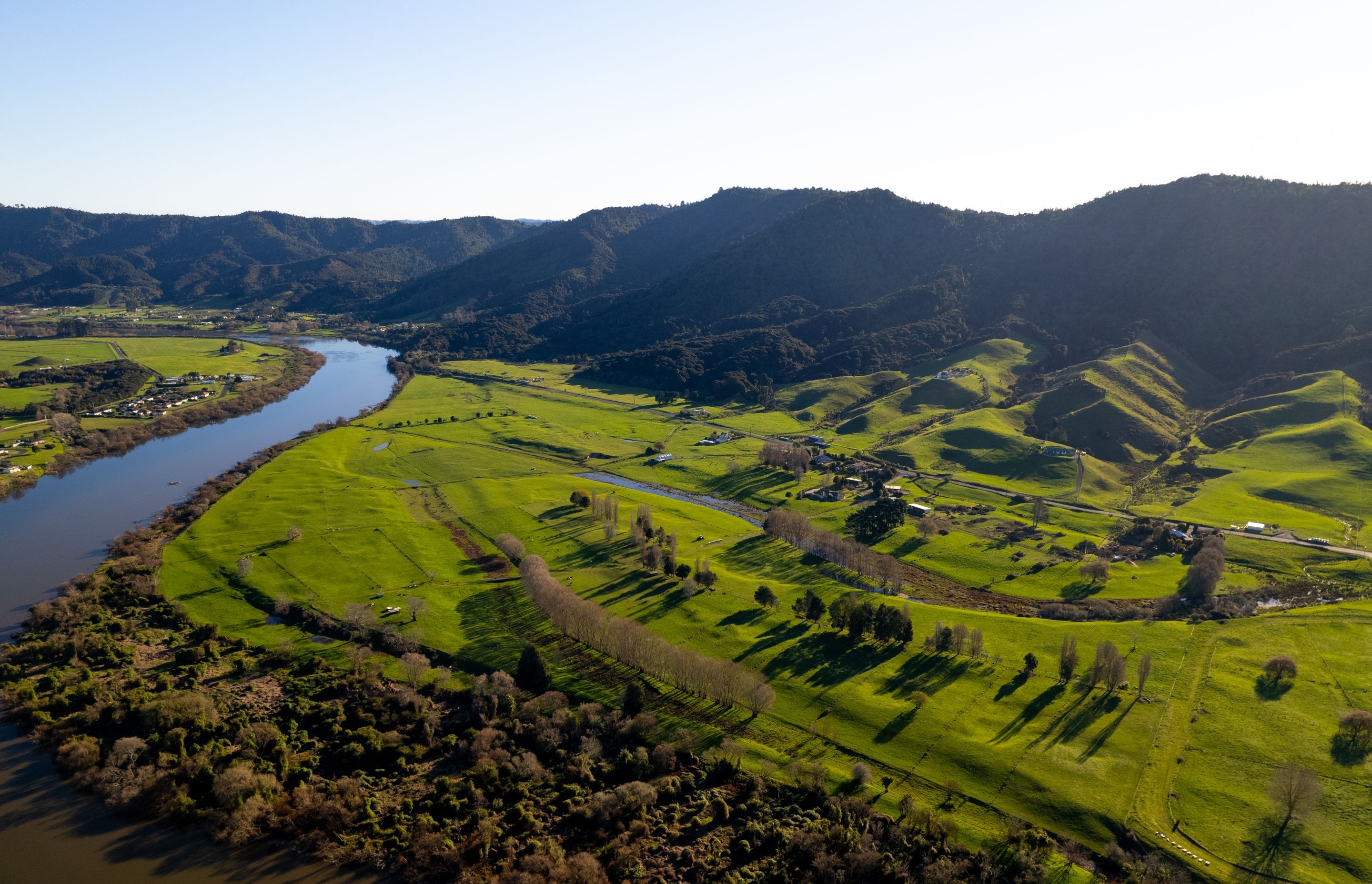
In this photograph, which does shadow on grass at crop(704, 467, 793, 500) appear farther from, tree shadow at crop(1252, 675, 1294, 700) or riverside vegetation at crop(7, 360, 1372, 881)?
tree shadow at crop(1252, 675, 1294, 700)

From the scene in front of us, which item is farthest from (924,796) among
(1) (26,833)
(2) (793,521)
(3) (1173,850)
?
(1) (26,833)

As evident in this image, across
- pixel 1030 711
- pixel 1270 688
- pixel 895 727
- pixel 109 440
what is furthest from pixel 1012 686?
pixel 109 440

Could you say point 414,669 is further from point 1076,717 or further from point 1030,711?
point 1076,717

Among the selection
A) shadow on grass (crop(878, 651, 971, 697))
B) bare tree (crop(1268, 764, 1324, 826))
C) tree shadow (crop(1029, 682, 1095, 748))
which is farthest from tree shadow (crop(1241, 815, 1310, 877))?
shadow on grass (crop(878, 651, 971, 697))

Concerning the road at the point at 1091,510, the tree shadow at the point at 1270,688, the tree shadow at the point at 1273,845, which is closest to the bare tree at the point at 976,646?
the tree shadow at the point at 1270,688

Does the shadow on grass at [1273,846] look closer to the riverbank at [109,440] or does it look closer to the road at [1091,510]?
the road at [1091,510]

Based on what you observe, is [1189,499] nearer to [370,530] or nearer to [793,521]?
[793,521]
